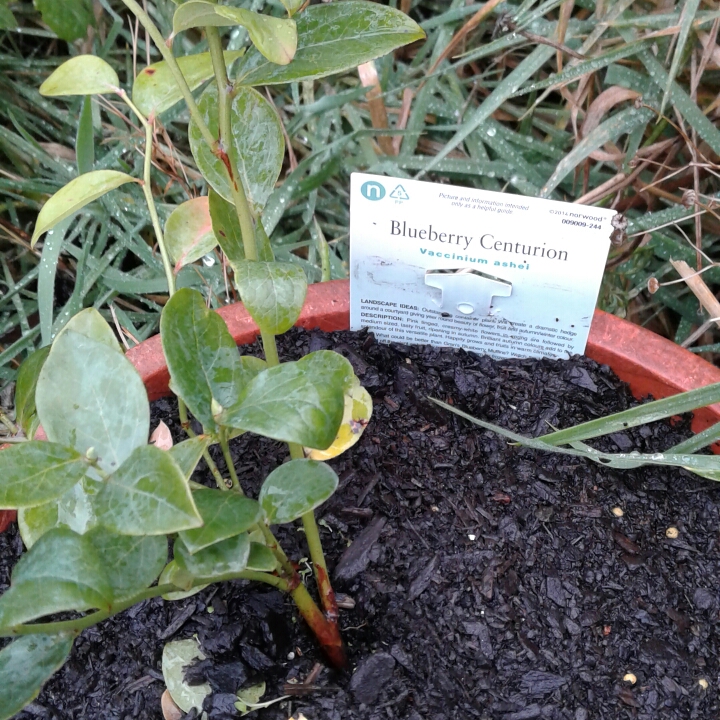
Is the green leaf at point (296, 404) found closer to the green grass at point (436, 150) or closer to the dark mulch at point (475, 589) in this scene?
the dark mulch at point (475, 589)

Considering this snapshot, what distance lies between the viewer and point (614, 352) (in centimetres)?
90

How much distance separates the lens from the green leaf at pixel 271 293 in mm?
498

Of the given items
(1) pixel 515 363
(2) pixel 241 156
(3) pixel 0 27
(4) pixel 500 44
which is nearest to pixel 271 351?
(2) pixel 241 156

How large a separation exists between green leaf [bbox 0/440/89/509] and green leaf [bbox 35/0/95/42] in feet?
3.14

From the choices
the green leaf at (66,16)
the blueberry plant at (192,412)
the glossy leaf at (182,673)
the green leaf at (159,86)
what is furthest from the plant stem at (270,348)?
the green leaf at (66,16)

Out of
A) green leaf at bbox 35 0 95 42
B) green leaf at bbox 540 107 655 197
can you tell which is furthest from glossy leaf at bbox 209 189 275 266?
green leaf at bbox 35 0 95 42

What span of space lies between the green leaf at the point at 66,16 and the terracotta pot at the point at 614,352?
2.04 feet

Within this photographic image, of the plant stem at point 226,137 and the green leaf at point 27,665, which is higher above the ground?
the plant stem at point 226,137

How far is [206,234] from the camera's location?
726 mm

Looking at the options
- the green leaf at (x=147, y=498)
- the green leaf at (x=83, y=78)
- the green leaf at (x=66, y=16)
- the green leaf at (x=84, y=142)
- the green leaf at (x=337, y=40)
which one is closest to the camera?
the green leaf at (x=147, y=498)

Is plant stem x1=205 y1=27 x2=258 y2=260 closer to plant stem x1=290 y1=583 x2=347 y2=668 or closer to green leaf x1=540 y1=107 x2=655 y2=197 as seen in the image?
plant stem x1=290 y1=583 x2=347 y2=668

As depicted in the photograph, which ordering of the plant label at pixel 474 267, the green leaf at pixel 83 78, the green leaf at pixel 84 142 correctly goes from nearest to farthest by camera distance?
the green leaf at pixel 83 78
the plant label at pixel 474 267
the green leaf at pixel 84 142

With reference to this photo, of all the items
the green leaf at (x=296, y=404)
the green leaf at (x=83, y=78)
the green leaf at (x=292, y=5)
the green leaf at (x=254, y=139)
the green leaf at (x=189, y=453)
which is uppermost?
the green leaf at (x=292, y=5)

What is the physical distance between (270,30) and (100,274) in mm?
878
